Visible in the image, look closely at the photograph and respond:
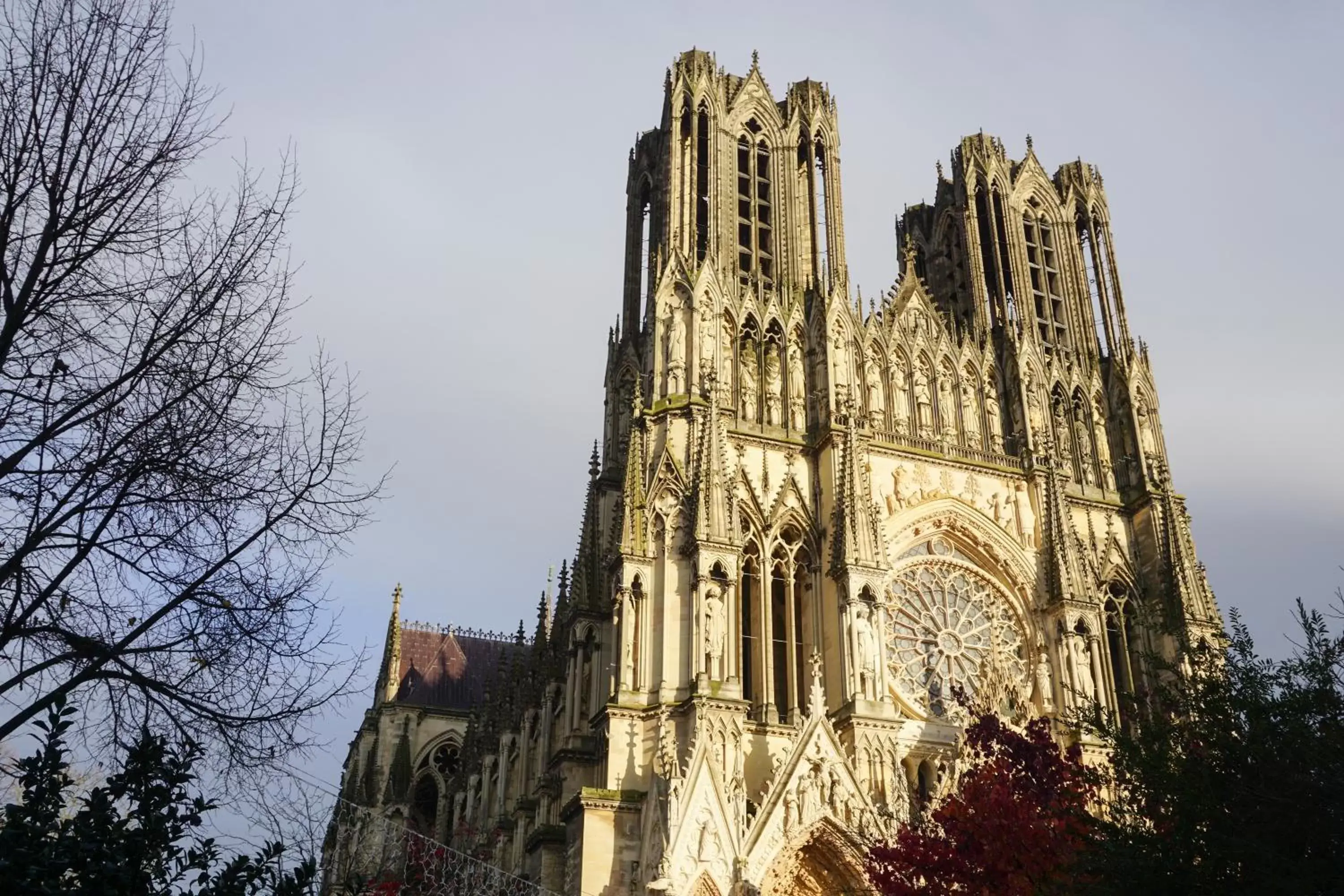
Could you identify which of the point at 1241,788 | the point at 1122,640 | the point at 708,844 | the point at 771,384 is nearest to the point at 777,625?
the point at 771,384

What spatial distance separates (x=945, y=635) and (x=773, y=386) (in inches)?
291

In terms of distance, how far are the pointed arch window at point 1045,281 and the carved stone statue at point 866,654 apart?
40.4ft

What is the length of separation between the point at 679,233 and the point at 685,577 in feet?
33.3

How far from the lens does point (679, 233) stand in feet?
102

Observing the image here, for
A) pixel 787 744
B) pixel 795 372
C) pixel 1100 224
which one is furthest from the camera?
pixel 1100 224

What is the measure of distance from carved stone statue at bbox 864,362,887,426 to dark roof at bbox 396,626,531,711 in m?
21.7

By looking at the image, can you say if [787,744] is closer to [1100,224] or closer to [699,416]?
[699,416]

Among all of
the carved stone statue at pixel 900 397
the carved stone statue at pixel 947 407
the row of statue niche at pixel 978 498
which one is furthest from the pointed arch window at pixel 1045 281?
the row of statue niche at pixel 978 498

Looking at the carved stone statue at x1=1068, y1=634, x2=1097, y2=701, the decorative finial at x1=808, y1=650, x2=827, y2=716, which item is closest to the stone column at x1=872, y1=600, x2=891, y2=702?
the decorative finial at x1=808, y1=650, x2=827, y2=716

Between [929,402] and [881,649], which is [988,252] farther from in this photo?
[881,649]

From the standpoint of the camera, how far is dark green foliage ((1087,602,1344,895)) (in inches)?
470

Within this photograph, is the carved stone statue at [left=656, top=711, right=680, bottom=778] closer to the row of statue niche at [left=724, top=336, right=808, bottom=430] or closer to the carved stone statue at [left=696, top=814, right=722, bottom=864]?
the carved stone statue at [left=696, top=814, right=722, bottom=864]

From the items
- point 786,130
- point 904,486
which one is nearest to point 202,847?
point 904,486

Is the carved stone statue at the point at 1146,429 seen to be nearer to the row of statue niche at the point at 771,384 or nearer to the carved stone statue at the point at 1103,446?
the carved stone statue at the point at 1103,446
